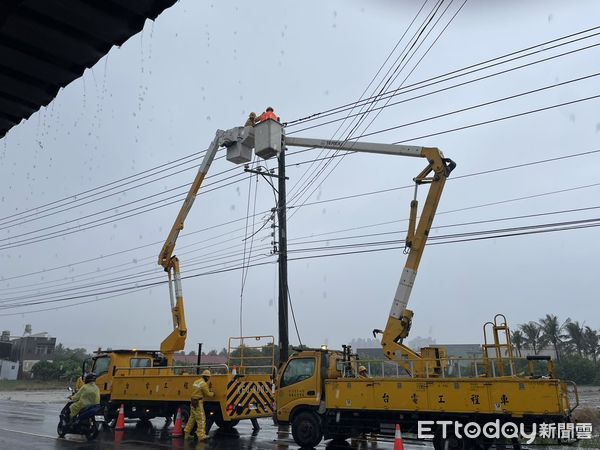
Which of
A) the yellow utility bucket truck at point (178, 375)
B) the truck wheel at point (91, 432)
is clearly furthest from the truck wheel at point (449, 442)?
the truck wheel at point (91, 432)

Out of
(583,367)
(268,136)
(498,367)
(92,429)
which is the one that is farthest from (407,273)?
(583,367)

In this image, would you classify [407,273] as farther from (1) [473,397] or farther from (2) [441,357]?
(1) [473,397]

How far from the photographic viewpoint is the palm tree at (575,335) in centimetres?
5731

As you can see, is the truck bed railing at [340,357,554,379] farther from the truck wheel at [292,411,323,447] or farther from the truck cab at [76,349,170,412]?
the truck cab at [76,349,170,412]

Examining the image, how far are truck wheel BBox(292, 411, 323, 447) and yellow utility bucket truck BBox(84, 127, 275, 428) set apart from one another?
2.60m

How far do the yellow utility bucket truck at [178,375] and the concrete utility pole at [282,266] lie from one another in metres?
0.63

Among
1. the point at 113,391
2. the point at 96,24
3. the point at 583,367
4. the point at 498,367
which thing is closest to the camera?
the point at 96,24

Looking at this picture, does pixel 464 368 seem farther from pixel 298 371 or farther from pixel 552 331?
pixel 552 331

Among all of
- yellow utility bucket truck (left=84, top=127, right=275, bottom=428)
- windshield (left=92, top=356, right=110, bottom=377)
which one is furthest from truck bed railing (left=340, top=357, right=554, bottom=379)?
windshield (left=92, top=356, right=110, bottom=377)

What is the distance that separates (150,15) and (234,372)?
12.1 metres

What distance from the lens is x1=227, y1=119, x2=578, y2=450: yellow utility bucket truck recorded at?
9516mm

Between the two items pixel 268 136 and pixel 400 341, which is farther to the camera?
pixel 268 136

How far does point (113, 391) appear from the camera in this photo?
16172 mm

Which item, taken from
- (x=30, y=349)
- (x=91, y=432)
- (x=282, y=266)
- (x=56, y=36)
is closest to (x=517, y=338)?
(x=282, y=266)
